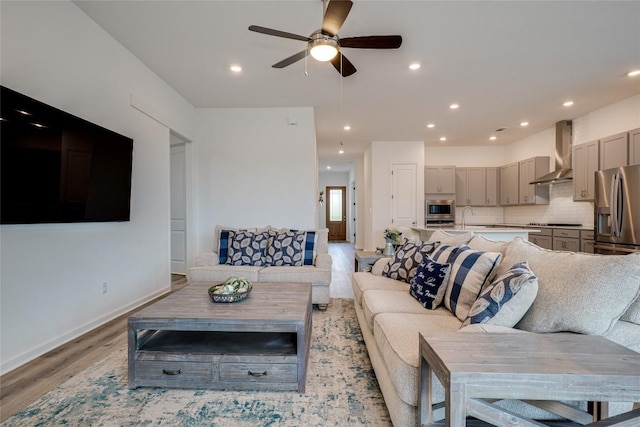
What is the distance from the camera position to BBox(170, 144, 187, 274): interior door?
16.4 ft

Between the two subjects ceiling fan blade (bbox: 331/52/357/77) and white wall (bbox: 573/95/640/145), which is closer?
ceiling fan blade (bbox: 331/52/357/77)

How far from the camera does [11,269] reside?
2.01 meters

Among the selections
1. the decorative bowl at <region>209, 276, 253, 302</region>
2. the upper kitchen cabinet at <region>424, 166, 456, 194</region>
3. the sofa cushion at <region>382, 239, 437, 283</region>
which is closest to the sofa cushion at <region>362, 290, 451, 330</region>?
the sofa cushion at <region>382, 239, 437, 283</region>

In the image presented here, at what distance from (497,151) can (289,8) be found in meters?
6.75

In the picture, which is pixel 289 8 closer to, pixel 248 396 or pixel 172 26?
pixel 172 26

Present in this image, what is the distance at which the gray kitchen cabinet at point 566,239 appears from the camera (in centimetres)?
453

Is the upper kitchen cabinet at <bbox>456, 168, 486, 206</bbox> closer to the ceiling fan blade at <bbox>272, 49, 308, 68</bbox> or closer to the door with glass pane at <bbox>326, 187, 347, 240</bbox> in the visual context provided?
the door with glass pane at <bbox>326, 187, 347, 240</bbox>

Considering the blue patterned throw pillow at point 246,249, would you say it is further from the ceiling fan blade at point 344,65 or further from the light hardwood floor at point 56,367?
the ceiling fan blade at point 344,65

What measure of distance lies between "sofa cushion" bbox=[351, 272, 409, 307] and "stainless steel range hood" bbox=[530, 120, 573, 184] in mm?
4602

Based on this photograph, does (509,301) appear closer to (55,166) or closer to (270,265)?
(270,265)

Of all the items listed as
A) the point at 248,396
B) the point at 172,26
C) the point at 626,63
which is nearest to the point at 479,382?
the point at 248,396

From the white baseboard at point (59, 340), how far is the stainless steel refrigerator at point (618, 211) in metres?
5.76

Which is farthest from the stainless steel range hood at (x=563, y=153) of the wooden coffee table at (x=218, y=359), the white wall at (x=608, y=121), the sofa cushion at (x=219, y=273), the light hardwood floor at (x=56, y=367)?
the light hardwood floor at (x=56, y=367)

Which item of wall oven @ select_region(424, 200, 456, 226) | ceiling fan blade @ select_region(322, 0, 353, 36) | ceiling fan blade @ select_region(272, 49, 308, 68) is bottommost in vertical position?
wall oven @ select_region(424, 200, 456, 226)
